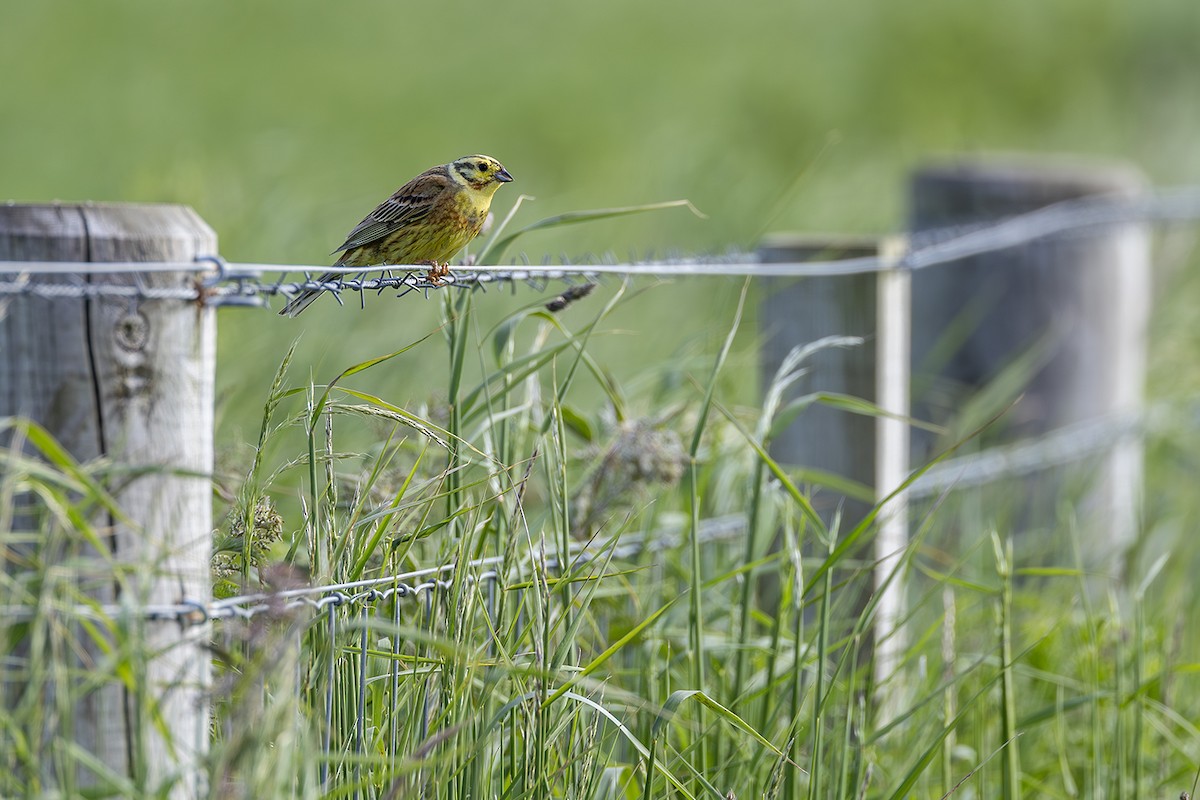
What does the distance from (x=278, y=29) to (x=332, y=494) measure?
13.0 metres

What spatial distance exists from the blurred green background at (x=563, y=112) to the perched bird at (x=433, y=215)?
606 mm

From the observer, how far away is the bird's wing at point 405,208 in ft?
7.70

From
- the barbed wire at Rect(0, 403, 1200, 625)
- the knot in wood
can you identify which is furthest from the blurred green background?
the knot in wood

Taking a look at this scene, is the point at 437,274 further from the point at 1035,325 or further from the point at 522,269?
the point at 1035,325

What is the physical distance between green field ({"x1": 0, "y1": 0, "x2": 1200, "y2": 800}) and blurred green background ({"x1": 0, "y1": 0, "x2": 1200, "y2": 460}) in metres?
0.04

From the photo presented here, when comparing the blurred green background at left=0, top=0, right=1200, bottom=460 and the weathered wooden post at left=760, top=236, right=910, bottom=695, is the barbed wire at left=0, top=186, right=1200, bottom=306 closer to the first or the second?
the weathered wooden post at left=760, top=236, right=910, bottom=695

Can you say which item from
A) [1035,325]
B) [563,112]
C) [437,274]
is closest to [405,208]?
[437,274]

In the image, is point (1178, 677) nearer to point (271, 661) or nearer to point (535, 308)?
point (535, 308)

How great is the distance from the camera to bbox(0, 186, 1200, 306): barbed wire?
5.72ft

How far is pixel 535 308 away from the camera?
7.80ft

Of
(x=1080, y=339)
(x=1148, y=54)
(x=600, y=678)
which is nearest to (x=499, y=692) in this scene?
(x=600, y=678)

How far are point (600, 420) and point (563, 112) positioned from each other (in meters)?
9.92

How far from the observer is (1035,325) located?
4.14 m

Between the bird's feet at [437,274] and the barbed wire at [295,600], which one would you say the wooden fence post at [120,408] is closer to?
the barbed wire at [295,600]
